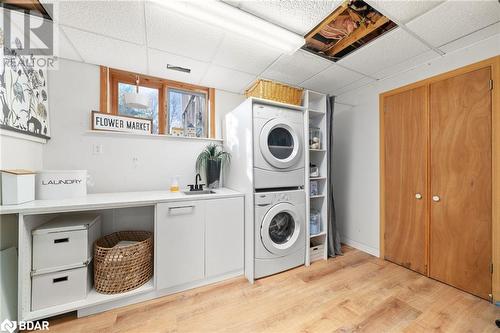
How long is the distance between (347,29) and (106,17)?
193cm

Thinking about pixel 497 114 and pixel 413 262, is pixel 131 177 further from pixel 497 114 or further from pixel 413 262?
pixel 497 114

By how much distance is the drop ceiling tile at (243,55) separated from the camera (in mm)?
1695

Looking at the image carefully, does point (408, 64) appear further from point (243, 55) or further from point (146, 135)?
point (146, 135)

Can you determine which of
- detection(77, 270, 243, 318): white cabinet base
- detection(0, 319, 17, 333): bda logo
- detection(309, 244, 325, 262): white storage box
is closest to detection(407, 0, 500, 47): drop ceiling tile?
detection(309, 244, 325, 262): white storage box

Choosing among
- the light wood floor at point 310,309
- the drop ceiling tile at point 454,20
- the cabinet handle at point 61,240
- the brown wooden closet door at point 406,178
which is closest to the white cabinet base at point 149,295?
the light wood floor at point 310,309

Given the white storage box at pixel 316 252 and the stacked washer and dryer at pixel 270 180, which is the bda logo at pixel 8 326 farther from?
the white storage box at pixel 316 252

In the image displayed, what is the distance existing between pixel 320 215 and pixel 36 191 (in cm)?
288

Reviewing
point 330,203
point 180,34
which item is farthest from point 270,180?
point 180,34

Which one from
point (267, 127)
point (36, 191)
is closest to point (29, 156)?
point (36, 191)

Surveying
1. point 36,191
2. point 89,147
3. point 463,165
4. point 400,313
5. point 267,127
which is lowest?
point 400,313

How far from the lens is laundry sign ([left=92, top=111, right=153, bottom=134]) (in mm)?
2006

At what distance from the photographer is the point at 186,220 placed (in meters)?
1.74

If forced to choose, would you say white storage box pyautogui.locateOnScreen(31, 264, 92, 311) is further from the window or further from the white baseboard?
the white baseboard

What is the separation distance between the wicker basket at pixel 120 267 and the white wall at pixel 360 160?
2.68 metres
